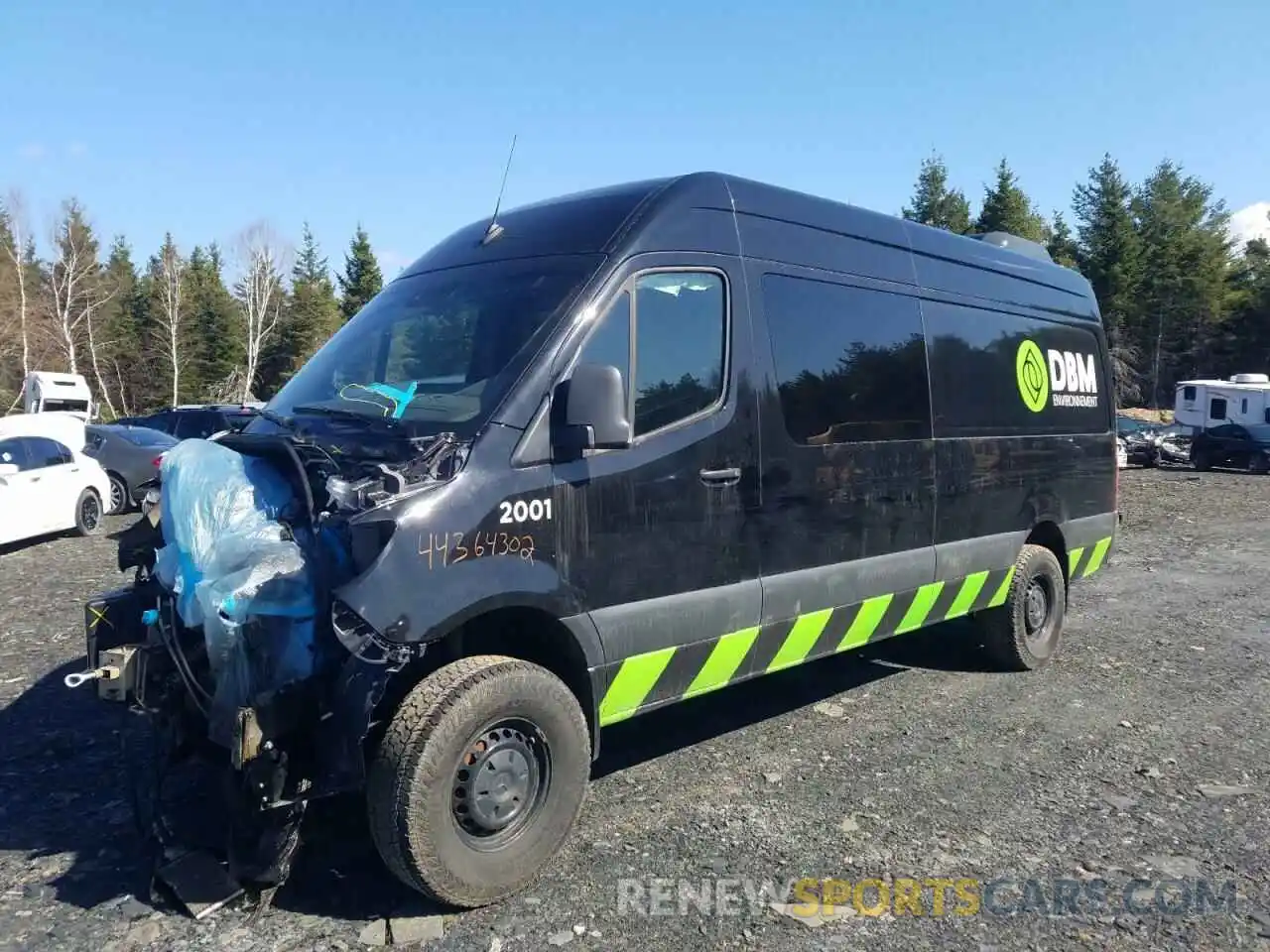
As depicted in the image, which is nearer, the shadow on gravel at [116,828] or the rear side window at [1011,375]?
the shadow on gravel at [116,828]

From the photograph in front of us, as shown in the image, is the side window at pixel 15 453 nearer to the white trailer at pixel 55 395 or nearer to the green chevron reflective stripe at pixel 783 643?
the green chevron reflective stripe at pixel 783 643

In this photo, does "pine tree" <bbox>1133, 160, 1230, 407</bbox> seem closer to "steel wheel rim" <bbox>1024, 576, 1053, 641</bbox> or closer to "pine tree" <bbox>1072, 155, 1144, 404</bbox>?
"pine tree" <bbox>1072, 155, 1144, 404</bbox>

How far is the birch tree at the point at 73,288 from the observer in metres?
51.5

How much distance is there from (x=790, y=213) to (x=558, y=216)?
4.24ft

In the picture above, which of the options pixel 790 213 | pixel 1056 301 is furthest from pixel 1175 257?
pixel 790 213

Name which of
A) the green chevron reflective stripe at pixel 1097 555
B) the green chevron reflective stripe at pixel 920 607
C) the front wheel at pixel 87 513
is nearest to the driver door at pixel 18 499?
the front wheel at pixel 87 513

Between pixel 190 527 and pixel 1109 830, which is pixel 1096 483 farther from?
pixel 190 527

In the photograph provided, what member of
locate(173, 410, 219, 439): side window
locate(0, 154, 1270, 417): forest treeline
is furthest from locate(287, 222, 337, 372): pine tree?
locate(173, 410, 219, 439): side window

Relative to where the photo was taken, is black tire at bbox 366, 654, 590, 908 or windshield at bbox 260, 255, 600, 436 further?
windshield at bbox 260, 255, 600, 436

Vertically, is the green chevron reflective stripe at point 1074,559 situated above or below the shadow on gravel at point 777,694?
above

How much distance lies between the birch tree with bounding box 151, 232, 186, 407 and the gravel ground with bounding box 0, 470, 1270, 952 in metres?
51.0

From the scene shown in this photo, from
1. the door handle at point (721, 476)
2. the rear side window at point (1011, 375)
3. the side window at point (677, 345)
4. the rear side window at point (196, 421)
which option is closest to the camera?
the side window at point (677, 345)

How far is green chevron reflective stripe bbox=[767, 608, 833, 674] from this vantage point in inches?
196

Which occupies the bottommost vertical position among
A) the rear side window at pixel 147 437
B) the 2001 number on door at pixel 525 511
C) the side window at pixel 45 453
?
the 2001 number on door at pixel 525 511
